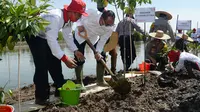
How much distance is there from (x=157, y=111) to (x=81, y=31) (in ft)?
6.59

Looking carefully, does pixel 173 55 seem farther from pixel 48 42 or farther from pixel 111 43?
pixel 48 42

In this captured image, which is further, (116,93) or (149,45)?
(149,45)

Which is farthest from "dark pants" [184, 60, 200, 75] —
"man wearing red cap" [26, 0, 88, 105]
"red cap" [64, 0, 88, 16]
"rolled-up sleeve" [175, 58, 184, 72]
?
"red cap" [64, 0, 88, 16]

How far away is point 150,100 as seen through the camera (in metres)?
4.22

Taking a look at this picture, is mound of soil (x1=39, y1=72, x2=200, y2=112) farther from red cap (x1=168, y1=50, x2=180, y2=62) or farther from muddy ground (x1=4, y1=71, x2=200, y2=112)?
red cap (x1=168, y1=50, x2=180, y2=62)

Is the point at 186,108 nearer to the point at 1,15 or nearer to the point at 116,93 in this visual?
the point at 116,93

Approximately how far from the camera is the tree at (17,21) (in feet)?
8.34

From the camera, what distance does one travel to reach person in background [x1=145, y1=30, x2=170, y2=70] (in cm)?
745

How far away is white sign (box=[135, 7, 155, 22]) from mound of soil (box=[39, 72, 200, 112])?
4.22ft

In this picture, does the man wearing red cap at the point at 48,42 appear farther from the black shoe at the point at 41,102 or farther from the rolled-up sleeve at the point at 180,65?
the rolled-up sleeve at the point at 180,65

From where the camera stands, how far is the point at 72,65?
3.76 meters

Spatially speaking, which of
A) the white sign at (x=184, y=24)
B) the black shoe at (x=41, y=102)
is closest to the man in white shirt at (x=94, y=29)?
the black shoe at (x=41, y=102)

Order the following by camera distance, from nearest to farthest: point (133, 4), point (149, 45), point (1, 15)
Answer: point (1, 15)
point (133, 4)
point (149, 45)

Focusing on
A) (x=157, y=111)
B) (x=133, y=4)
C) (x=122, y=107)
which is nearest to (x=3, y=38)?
(x=122, y=107)
